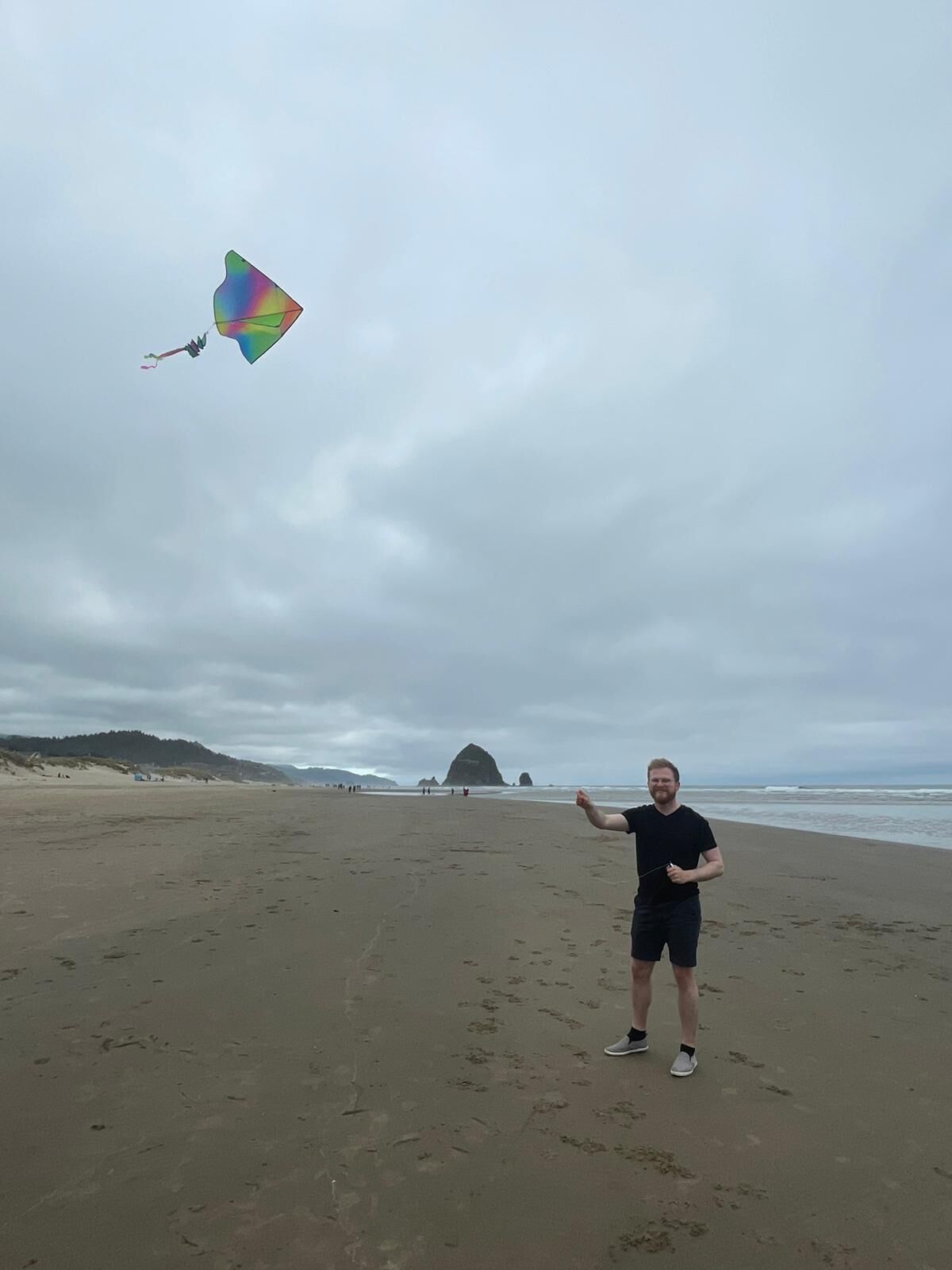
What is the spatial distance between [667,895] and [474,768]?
520ft

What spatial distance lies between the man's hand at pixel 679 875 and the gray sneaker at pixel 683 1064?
3.82 ft

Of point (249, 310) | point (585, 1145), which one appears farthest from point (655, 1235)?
point (249, 310)

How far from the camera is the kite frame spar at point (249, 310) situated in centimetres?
880

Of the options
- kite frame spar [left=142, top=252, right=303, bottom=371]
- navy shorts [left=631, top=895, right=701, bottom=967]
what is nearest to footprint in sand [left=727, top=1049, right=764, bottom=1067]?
navy shorts [left=631, top=895, right=701, bottom=967]

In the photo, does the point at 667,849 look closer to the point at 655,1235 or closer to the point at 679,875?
the point at 679,875

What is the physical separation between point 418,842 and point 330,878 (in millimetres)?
6222

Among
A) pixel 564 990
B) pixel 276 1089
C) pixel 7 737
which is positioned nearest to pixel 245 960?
pixel 276 1089

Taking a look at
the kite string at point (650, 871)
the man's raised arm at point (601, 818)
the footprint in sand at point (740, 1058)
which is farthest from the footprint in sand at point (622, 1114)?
the man's raised arm at point (601, 818)

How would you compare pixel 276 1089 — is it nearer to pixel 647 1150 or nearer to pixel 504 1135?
pixel 504 1135

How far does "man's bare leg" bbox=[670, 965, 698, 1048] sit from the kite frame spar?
827cm

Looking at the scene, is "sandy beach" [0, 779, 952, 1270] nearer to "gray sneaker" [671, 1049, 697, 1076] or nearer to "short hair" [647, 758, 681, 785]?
"gray sneaker" [671, 1049, 697, 1076]

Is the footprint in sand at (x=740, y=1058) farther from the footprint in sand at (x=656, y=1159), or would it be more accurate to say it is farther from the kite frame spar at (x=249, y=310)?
the kite frame spar at (x=249, y=310)

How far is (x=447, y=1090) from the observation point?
14.1ft

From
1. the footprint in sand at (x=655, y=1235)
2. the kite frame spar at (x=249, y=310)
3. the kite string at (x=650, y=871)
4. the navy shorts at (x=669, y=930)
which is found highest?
the kite frame spar at (x=249, y=310)
